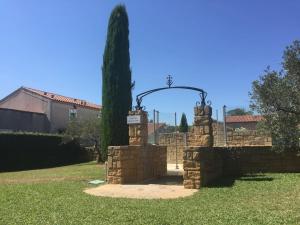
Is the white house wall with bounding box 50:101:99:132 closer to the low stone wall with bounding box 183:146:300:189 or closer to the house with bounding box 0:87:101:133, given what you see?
the house with bounding box 0:87:101:133

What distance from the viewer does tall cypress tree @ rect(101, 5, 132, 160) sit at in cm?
1869

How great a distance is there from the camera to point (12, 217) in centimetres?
711

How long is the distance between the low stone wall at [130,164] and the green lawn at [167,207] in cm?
175

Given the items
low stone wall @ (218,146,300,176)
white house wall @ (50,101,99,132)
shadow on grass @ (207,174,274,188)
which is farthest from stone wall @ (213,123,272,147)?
white house wall @ (50,101,99,132)

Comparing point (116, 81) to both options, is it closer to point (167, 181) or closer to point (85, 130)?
point (167, 181)

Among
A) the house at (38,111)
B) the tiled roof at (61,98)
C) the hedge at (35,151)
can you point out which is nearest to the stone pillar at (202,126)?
the hedge at (35,151)

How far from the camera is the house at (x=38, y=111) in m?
32.5

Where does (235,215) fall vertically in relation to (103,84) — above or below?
below

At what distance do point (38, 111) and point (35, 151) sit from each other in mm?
11758

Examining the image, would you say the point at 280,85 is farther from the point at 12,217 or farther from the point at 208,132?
the point at 12,217

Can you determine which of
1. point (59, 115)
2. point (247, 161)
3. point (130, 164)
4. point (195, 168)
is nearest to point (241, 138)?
point (247, 161)

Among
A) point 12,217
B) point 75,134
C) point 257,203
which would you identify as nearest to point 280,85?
point 257,203

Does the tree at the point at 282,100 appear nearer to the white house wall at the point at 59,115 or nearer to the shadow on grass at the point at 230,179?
the shadow on grass at the point at 230,179

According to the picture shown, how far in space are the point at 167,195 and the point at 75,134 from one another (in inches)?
737
